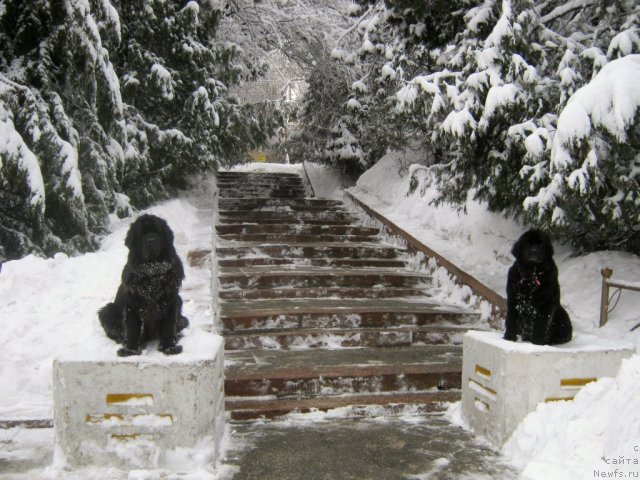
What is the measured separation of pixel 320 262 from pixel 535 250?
192 inches

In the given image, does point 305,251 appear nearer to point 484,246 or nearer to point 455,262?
point 455,262

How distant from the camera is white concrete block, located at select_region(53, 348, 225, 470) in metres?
3.26

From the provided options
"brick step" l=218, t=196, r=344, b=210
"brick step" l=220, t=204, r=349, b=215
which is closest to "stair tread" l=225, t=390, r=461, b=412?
"brick step" l=220, t=204, r=349, b=215

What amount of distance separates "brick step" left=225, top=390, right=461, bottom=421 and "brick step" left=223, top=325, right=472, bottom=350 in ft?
Result: 3.58

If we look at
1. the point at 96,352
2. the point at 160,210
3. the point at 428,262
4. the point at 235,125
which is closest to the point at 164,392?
the point at 96,352

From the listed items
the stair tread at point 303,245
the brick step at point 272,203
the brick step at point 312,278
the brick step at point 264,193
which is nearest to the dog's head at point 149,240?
the brick step at point 312,278

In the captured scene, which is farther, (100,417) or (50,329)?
(50,329)

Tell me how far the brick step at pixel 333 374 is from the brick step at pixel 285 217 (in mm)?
5048

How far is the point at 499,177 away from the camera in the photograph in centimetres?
588

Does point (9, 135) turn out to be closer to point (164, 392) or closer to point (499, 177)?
point (164, 392)

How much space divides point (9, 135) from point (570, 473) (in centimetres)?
585

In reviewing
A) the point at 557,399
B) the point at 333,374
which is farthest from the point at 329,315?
the point at 557,399

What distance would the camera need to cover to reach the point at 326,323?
6184 millimetres

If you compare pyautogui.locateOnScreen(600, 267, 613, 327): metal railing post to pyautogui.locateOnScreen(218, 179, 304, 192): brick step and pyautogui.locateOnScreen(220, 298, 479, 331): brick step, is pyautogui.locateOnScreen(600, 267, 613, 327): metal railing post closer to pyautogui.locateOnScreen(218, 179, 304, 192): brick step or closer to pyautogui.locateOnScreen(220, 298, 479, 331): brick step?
pyautogui.locateOnScreen(220, 298, 479, 331): brick step
